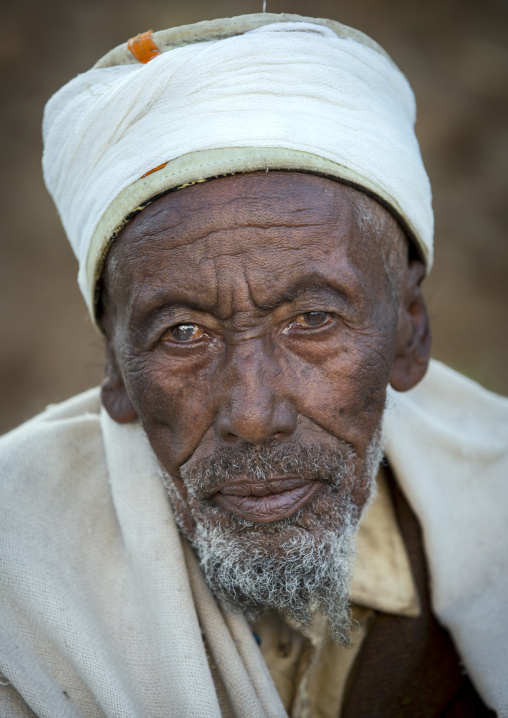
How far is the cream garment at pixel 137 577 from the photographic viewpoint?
199 centimetres

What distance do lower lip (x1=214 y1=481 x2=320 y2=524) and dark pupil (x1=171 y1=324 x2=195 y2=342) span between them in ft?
1.66

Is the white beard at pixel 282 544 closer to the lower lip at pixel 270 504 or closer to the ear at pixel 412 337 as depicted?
the lower lip at pixel 270 504

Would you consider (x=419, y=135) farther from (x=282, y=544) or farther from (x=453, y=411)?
(x=282, y=544)

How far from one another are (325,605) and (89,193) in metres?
1.54

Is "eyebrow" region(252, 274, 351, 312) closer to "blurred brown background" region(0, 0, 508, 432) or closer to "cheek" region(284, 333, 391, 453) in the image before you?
"cheek" region(284, 333, 391, 453)

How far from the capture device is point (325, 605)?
2.13m

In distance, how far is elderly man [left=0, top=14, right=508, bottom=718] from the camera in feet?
6.54

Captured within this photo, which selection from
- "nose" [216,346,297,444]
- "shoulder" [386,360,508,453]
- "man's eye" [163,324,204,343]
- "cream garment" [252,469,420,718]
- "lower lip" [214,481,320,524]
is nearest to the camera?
"nose" [216,346,297,444]

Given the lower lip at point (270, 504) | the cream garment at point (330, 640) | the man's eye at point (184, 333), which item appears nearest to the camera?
the lower lip at point (270, 504)

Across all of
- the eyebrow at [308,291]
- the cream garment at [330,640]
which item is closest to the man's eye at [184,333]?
the eyebrow at [308,291]

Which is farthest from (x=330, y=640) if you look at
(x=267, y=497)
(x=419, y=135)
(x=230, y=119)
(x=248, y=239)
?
(x=419, y=135)

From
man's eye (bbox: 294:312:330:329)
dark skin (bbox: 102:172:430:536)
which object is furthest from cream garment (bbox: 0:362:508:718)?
man's eye (bbox: 294:312:330:329)

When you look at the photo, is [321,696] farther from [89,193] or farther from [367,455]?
[89,193]

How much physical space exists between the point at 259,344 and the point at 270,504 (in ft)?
1.57
